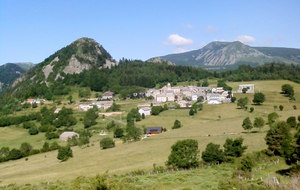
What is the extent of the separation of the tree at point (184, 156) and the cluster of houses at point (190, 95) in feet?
247

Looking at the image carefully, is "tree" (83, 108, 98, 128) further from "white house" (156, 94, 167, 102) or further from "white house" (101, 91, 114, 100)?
"white house" (101, 91, 114, 100)

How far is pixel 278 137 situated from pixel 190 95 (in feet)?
321

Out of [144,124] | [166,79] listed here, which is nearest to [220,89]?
[166,79]

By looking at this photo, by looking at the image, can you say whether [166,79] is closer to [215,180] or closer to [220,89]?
[220,89]

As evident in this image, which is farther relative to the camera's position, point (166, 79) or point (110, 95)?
point (166, 79)

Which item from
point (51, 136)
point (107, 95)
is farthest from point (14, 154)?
point (107, 95)

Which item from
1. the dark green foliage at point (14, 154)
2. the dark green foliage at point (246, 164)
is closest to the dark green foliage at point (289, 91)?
the dark green foliage at point (246, 164)

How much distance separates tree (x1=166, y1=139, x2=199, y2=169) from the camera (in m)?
A: 43.7

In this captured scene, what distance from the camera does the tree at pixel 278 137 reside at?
144ft

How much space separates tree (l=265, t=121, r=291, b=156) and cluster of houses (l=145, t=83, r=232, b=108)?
72116 millimetres

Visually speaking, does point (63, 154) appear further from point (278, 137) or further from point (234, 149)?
point (278, 137)

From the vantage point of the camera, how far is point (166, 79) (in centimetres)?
19150

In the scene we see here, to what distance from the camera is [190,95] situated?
14225 centimetres

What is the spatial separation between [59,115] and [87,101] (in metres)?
37.4
